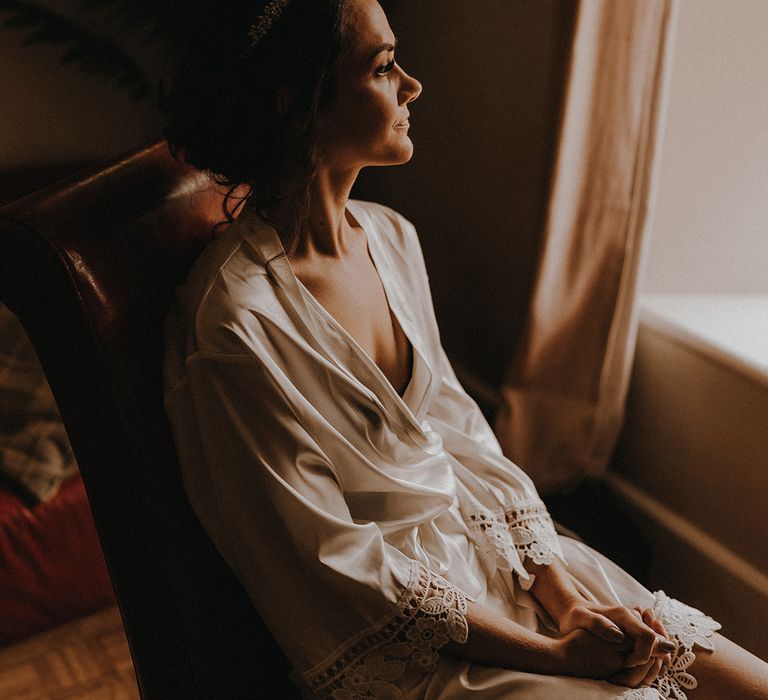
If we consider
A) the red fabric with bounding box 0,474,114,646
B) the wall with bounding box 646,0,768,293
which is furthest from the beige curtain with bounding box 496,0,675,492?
the red fabric with bounding box 0,474,114,646

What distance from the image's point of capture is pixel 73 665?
166 centimetres

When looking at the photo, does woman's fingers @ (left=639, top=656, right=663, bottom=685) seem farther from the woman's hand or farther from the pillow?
the pillow

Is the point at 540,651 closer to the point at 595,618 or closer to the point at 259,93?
the point at 595,618

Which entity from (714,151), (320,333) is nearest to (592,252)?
(714,151)

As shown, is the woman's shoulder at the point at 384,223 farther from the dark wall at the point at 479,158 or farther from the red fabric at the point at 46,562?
the red fabric at the point at 46,562

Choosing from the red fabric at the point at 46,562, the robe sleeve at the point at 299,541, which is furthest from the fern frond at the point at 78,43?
the robe sleeve at the point at 299,541

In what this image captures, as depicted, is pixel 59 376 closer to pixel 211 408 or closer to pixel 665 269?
pixel 211 408

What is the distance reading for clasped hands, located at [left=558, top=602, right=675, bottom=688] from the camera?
2.93 feet

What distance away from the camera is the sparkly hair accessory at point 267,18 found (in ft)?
2.89

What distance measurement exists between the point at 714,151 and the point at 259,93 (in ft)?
3.57

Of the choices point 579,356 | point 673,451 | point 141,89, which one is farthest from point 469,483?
→ point 141,89

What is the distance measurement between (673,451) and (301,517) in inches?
43.6

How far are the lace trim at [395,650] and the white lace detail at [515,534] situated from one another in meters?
0.19

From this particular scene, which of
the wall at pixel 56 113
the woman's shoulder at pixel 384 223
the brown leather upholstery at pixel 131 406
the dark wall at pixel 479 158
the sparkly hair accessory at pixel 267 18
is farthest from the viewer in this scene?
the wall at pixel 56 113
